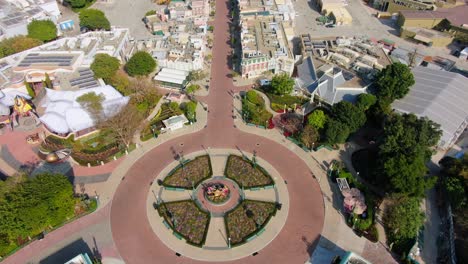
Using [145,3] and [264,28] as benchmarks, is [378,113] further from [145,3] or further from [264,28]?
[145,3]

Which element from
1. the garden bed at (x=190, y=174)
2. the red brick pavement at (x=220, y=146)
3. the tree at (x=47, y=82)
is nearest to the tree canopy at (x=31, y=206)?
the red brick pavement at (x=220, y=146)

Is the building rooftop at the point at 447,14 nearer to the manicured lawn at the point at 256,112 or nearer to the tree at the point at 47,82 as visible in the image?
the manicured lawn at the point at 256,112

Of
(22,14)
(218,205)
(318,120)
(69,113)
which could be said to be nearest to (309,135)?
(318,120)

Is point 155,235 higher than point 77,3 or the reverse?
the reverse

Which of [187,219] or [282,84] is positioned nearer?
[187,219]

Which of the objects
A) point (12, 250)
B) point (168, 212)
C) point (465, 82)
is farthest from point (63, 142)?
point (465, 82)

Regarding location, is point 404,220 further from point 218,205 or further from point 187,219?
point 187,219
